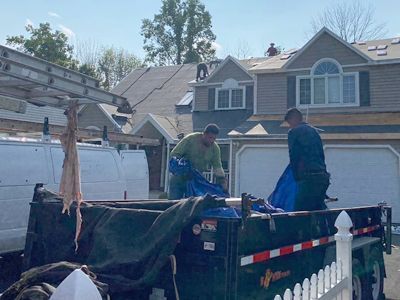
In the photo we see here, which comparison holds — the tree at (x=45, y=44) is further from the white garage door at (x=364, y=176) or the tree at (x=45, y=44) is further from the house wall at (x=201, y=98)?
the white garage door at (x=364, y=176)

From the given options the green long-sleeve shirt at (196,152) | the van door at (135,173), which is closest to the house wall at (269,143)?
the van door at (135,173)

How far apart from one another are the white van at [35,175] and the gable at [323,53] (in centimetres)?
1117

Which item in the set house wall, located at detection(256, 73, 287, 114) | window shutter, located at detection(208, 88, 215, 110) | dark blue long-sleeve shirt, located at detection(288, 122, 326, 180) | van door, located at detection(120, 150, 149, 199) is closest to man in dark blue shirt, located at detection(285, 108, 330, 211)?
dark blue long-sleeve shirt, located at detection(288, 122, 326, 180)

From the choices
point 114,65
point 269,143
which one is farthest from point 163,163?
point 114,65

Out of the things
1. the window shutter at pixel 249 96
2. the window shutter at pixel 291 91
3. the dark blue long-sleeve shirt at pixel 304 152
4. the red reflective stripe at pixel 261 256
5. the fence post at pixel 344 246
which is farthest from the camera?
the window shutter at pixel 249 96

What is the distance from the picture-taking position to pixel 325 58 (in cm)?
1700

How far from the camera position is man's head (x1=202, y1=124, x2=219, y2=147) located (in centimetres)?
603

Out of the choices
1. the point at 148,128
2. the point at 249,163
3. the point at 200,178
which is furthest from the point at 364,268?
the point at 148,128

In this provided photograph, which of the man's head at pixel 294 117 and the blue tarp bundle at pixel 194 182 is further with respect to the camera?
the man's head at pixel 294 117

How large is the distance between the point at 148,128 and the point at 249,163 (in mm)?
5894

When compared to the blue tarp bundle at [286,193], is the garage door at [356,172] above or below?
above

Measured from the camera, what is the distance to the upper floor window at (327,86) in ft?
53.7

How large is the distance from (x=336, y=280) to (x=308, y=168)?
1648mm

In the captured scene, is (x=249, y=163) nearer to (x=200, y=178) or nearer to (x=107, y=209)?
(x=200, y=178)
